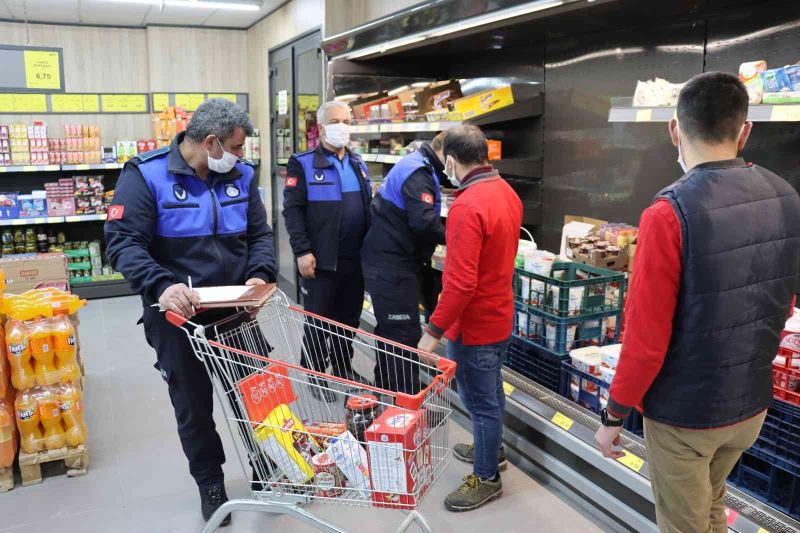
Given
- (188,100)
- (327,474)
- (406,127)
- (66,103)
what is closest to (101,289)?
(66,103)

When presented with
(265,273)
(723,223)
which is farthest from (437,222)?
(723,223)

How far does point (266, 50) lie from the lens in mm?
7586

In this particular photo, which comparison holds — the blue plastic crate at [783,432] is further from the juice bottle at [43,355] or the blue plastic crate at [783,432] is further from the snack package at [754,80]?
the juice bottle at [43,355]

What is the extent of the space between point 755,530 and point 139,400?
3646mm

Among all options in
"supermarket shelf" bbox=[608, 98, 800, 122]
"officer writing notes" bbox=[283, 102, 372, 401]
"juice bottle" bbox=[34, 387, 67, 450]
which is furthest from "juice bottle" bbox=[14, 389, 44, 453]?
"supermarket shelf" bbox=[608, 98, 800, 122]

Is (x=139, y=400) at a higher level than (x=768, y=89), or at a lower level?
lower

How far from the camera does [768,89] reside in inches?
96.4

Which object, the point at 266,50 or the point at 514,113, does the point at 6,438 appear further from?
the point at 266,50

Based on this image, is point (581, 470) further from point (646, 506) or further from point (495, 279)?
point (495, 279)

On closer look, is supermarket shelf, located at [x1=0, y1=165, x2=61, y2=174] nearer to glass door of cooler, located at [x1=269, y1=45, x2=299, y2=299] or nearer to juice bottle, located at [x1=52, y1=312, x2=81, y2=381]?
glass door of cooler, located at [x1=269, y1=45, x2=299, y2=299]

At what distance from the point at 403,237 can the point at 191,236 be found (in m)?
1.21

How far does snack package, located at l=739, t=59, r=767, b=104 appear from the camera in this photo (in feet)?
8.10

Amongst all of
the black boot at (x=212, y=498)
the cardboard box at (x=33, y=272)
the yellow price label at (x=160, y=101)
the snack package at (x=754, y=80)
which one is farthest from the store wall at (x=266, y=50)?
the black boot at (x=212, y=498)

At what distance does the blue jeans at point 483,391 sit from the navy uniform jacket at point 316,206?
132 centimetres
